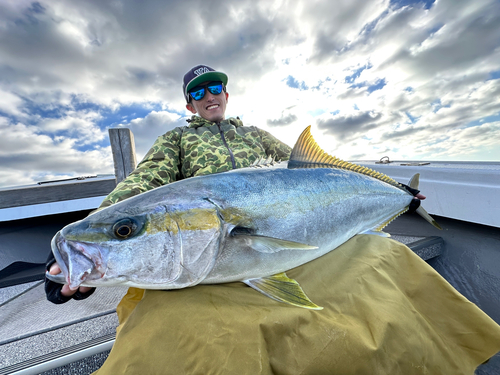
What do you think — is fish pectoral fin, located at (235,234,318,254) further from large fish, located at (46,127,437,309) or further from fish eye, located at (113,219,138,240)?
fish eye, located at (113,219,138,240)

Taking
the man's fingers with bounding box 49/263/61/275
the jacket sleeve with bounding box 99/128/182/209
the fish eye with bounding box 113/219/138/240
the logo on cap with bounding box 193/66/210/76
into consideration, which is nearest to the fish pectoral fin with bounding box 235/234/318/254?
the fish eye with bounding box 113/219/138/240

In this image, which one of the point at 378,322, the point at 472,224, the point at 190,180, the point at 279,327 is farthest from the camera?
the point at 472,224

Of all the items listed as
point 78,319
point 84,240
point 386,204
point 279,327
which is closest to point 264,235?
point 279,327

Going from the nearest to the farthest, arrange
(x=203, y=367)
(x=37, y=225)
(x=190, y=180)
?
(x=203, y=367)
(x=190, y=180)
(x=37, y=225)

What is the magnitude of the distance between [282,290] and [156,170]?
1.44 metres

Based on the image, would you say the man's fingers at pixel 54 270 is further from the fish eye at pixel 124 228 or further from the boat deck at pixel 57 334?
the boat deck at pixel 57 334

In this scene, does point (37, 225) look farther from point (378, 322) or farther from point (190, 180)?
point (378, 322)

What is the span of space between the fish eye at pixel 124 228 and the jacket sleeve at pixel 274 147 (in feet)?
6.08

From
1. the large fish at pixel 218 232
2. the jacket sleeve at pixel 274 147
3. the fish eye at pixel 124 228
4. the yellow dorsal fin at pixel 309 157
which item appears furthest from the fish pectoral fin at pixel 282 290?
the jacket sleeve at pixel 274 147

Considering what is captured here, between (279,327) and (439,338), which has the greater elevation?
(279,327)

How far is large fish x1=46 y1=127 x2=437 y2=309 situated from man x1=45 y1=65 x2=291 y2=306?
26.8 inches

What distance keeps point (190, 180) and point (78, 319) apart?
1615 millimetres

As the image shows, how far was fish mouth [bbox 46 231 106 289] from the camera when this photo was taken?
873 mm

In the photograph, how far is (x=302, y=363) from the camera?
0.95m
